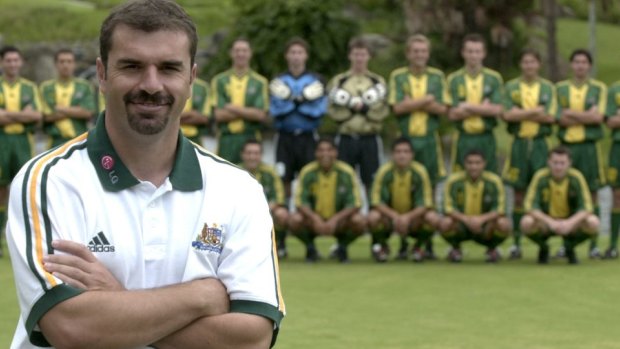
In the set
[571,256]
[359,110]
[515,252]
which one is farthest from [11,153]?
[571,256]

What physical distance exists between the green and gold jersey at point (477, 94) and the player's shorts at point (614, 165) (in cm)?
111

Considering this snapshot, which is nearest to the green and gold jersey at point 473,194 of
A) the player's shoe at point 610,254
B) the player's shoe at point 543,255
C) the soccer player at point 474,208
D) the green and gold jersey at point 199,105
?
the soccer player at point 474,208

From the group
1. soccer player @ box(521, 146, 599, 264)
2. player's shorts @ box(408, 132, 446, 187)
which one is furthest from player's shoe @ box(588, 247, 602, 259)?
player's shorts @ box(408, 132, 446, 187)

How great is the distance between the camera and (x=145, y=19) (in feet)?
8.87

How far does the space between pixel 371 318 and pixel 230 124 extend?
16.6 ft

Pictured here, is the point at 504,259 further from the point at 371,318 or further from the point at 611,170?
the point at 371,318

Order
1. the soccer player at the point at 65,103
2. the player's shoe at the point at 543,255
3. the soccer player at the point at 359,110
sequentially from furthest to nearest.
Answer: the soccer player at the point at 65,103 < the soccer player at the point at 359,110 < the player's shoe at the point at 543,255

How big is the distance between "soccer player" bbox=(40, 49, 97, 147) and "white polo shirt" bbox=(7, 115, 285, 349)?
33.8 feet

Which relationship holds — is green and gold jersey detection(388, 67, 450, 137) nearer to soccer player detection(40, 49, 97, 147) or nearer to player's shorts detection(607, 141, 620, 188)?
player's shorts detection(607, 141, 620, 188)

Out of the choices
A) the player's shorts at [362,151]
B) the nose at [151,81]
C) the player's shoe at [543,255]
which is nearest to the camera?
the nose at [151,81]

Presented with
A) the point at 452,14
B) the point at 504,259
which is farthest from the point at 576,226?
the point at 452,14

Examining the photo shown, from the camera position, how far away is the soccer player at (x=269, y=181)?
11852 millimetres

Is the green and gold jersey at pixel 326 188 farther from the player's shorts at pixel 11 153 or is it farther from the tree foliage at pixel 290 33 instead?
the tree foliage at pixel 290 33

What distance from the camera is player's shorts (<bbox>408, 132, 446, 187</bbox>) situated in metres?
12.5
